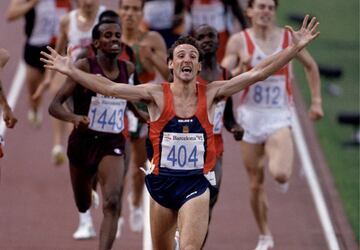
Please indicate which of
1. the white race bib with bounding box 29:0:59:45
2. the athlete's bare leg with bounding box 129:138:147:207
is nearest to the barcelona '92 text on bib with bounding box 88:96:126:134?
the athlete's bare leg with bounding box 129:138:147:207

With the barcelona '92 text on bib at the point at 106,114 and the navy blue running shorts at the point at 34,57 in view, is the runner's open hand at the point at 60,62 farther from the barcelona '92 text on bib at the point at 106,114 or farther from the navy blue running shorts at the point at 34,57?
the navy blue running shorts at the point at 34,57

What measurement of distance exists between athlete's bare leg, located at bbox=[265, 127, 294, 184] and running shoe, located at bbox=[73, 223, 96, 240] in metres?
1.94

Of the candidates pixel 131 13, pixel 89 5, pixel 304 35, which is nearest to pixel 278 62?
pixel 304 35

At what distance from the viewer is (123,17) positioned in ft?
A: 49.7

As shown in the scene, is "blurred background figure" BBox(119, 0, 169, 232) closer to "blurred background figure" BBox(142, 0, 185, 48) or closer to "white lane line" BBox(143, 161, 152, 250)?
"white lane line" BBox(143, 161, 152, 250)

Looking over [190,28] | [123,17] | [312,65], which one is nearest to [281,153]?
[312,65]

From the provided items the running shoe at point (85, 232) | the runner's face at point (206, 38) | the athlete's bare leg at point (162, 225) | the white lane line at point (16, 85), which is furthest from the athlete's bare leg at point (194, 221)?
the white lane line at point (16, 85)

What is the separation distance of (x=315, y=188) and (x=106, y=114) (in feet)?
17.8

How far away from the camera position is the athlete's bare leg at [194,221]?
38.4 ft

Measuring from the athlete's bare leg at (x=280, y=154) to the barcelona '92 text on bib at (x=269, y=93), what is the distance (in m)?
0.32

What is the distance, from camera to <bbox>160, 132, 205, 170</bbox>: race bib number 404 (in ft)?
39.2

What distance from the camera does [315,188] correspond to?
A: 1838 centimetres

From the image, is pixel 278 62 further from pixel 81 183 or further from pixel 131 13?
pixel 131 13

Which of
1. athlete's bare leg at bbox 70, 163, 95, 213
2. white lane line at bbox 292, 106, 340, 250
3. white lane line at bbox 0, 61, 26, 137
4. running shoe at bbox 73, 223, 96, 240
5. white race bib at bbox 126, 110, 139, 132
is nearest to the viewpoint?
athlete's bare leg at bbox 70, 163, 95, 213
